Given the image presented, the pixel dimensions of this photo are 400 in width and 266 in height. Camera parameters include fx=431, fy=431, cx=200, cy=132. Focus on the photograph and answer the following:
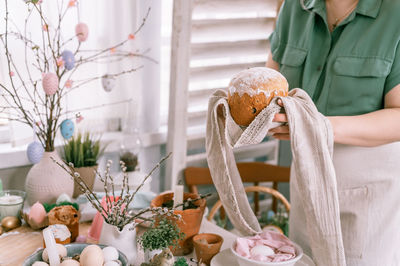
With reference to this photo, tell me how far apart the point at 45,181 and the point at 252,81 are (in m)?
0.83

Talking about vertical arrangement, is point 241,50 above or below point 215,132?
above

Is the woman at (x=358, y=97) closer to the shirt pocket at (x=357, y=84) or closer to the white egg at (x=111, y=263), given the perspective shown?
the shirt pocket at (x=357, y=84)

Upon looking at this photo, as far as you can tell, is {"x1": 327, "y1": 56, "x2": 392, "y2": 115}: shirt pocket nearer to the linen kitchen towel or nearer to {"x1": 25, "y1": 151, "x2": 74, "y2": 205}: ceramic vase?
the linen kitchen towel

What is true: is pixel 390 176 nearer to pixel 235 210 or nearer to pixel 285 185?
pixel 235 210

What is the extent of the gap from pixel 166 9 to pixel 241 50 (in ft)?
1.47

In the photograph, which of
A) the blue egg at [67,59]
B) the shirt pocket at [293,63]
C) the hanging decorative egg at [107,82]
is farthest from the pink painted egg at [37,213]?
the shirt pocket at [293,63]

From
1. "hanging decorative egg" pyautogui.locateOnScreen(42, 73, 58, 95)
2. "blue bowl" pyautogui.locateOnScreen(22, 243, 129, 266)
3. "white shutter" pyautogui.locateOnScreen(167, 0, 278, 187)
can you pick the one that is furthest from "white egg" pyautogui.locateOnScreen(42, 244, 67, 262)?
"white shutter" pyautogui.locateOnScreen(167, 0, 278, 187)

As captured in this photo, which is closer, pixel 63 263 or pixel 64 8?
pixel 63 263

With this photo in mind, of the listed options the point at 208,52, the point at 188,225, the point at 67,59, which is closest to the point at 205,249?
the point at 188,225

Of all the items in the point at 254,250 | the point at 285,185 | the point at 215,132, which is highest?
the point at 215,132

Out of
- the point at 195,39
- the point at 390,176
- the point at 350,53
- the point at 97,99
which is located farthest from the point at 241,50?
the point at 390,176

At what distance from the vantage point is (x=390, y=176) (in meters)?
1.38

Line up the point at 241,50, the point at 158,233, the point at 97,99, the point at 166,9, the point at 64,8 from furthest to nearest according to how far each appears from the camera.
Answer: the point at 241,50, the point at 166,9, the point at 97,99, the point at 64,8, the point at 158,233

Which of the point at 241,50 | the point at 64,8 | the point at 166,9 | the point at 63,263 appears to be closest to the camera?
the point at 63,263
